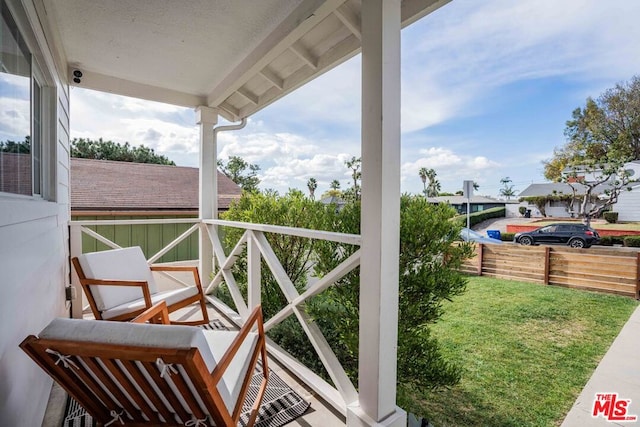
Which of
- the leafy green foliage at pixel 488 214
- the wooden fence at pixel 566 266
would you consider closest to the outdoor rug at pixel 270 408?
the wooden fence at pixel 566 266

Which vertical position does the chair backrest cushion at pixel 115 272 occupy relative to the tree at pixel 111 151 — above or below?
below

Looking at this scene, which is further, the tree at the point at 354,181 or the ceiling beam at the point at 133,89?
the ceiling beam at the point at 133,89

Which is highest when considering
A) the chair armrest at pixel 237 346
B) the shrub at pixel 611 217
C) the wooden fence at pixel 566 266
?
the shrub at pixel 611 217

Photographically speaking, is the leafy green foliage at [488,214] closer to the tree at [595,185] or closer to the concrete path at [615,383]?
the tree at [595,185]

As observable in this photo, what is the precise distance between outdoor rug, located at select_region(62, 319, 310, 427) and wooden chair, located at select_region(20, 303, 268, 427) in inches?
20.7

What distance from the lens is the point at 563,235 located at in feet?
29.1

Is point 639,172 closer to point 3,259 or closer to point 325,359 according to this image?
point 325,359

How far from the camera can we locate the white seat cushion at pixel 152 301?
242 centimetres

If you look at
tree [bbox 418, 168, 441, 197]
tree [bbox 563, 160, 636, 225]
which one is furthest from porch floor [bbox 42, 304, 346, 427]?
tree [bbox 563, 160, 636, 225]

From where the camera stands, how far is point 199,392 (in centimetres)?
108

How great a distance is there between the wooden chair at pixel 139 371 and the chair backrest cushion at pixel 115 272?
1.41m

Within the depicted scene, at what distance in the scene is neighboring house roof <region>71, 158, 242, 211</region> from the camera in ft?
21.3

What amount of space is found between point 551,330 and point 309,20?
5297 millimetres

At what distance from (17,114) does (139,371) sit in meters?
1.60
